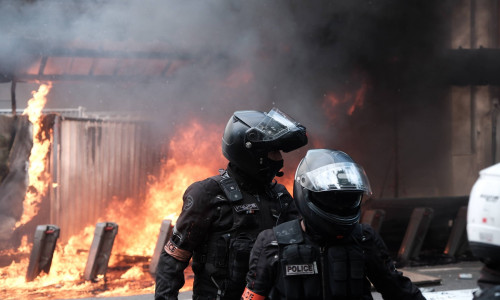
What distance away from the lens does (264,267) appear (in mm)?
2453

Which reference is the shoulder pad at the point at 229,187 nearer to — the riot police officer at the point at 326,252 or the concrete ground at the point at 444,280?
the riot police officer at the point at 326,252

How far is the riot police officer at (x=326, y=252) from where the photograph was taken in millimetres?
2428

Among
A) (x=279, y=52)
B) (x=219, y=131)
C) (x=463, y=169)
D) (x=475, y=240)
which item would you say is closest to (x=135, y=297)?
(x=475, y=240)

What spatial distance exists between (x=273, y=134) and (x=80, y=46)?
24.8 ft

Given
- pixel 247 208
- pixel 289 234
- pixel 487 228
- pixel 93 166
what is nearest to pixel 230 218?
pixel 247 208

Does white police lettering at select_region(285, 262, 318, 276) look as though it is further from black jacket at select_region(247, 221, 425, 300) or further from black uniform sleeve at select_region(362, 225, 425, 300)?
black uniform sleeve at select_region(362, 225, 425, 300)

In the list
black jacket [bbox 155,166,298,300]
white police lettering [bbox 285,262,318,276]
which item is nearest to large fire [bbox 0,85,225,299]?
black jacket [bbox 155,166,298,300]

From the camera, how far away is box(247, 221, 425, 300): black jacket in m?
2.42

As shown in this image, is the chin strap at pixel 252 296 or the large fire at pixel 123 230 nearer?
the chin strap at pixel 252 296

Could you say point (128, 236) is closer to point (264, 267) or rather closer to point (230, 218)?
point (230, 218)

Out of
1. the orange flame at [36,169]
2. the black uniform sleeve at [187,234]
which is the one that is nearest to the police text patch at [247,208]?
the black uniform sleeve at [187,234]

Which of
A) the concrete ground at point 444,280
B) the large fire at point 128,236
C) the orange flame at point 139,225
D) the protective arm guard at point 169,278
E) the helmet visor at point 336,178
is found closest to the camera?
the helmet visor at point 336,178

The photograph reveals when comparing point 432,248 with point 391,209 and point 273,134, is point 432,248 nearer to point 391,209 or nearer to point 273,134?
point 391,209

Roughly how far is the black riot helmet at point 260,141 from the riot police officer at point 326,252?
31.4 inches
